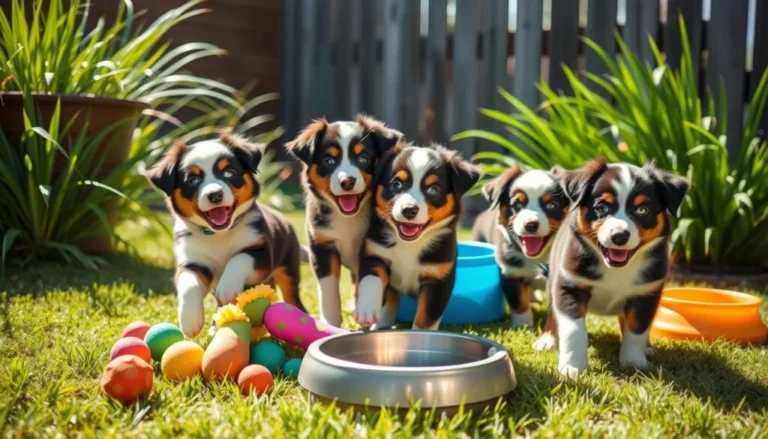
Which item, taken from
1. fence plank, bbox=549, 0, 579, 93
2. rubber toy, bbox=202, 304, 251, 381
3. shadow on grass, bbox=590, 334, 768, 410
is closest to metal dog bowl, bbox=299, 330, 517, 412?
rubber toy, bbox=202, 304, 251, 381

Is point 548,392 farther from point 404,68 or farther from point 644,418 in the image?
point 404,68

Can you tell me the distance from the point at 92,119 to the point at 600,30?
4.39m

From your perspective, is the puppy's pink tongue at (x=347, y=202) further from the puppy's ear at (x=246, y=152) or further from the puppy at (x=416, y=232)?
the puppy's ear at (x=246, y=152)

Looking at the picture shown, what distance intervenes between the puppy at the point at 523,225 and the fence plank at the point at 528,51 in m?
3.64

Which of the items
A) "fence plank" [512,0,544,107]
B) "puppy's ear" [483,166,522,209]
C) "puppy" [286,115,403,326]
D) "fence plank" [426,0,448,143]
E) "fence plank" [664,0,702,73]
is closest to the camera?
"puppy" [286,115,403,326]

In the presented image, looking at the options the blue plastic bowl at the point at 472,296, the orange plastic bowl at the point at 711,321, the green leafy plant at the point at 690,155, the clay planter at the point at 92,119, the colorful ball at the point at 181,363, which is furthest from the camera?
the green leafy plant at the point at 690,155

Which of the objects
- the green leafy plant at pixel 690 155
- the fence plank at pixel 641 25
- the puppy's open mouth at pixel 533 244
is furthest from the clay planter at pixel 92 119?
the fence plank at pixel 641 25

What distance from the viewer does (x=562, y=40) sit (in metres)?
7.01

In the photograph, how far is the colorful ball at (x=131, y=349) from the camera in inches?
103

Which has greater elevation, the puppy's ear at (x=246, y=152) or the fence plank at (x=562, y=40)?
the fence plank at (x=562, y=40)

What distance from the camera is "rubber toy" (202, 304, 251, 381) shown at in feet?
8.46

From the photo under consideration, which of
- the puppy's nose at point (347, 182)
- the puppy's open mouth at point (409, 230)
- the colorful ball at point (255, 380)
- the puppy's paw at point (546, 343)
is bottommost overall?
the puppy's paw at point (546, 343)

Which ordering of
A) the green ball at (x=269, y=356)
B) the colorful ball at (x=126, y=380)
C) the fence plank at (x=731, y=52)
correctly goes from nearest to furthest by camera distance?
the colorful ball at (x=126, y=380) → the green ball at (x=269, y=356) → the fence plank at (x=731, y=52)

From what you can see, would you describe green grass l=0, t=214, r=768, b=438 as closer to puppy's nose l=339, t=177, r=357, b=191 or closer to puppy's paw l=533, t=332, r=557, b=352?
puppy's paw l=533, t=332, r=557, b=352
